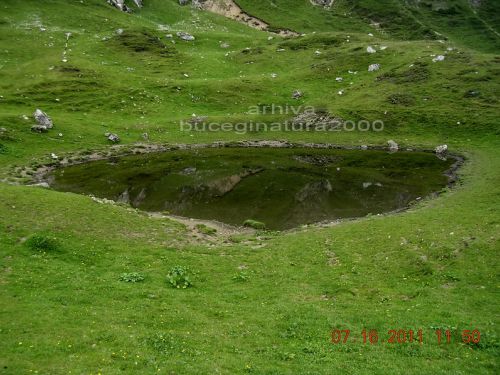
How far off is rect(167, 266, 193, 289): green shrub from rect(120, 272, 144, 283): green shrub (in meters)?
1.85

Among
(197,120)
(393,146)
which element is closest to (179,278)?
(393,146)

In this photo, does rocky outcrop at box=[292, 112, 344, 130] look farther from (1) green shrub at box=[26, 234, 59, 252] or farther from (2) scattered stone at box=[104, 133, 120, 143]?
(1) green shrub at box=[26, 234, 59, 252]

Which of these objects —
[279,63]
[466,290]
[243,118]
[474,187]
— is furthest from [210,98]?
[466,290]

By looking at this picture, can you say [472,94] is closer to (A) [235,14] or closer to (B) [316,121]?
(B) [316,121]

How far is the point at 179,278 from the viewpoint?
27.5 m

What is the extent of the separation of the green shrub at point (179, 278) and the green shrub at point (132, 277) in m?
1.85

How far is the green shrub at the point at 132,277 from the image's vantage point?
86.6 ft

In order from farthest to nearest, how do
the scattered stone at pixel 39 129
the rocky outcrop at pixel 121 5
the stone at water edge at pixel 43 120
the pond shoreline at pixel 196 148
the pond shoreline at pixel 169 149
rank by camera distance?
the rocky outcrop at pixel 121 5 → the stone at water edge at pixel 43 120 → the scattered stone at pixel 39 129 → the pond shoreline at pixel 169 149 → the pond shoreline at pixel 196 148

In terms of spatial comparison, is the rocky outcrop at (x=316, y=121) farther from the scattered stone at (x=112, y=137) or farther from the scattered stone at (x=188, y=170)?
the scattered stone at (x=112, y=137)

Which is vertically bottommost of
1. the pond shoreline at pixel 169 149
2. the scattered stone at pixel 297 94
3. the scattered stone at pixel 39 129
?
the pond shoreline at pixel 169 149

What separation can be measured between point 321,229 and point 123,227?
19.0 metres

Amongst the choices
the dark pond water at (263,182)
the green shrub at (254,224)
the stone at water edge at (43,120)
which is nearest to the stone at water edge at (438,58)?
the dark pond water at (263,182)

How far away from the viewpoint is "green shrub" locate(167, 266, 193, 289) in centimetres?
2685

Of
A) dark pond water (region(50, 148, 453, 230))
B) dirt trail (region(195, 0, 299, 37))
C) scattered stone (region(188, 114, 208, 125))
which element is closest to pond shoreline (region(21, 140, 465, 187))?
dark pond water (region(50, 148, 453, 230))
